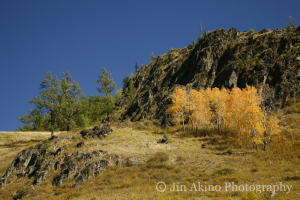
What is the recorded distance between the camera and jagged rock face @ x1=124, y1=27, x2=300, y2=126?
57656 millimetres

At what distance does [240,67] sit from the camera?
7050cm

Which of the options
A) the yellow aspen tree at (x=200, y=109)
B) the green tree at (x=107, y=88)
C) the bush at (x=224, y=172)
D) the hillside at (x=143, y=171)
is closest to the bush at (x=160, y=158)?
the hillside at (x=143, y=171)

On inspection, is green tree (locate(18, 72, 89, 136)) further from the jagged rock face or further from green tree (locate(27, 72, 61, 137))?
the jagged rock face

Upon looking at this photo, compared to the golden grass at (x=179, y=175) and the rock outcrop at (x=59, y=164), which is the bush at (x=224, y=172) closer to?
the golden grass at (x=179, y=175)

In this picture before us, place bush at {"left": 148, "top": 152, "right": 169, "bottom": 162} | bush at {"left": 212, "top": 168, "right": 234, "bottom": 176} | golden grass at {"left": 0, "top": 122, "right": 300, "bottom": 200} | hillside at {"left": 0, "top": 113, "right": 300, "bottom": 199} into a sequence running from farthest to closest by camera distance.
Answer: bush at {"left": 148, "top": 152, "right": 169, "bottom": 162} < bush at {"left": 212, "top": 168, "right": 234, "bottom": 176} < hillside at {"left": 0, "top": 113, "right": 300, "bottom": 199} < golden grass at {"left": 0, "top": 122, "right": 300, "bottom": 200}

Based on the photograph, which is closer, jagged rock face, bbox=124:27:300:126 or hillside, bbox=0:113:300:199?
hillside, bbox=0:113:300:199

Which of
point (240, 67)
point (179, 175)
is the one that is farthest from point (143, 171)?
point (240, 67)

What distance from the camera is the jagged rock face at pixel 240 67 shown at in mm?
57656

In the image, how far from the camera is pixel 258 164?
23.7 metres

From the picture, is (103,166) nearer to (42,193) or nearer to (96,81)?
(42,193)

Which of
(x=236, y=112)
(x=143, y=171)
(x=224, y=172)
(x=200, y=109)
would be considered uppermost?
(x=200, y=109)

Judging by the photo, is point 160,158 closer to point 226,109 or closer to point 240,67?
point 226,109

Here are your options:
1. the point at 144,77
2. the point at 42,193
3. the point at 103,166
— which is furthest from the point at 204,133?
the point at 144,77

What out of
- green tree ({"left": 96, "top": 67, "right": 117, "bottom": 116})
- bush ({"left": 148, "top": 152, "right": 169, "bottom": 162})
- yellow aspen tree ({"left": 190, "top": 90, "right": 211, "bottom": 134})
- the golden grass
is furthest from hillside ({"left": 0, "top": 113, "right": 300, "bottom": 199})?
green tree ({"left": 96, "top": 67, "right": 117, "bottom": 116})
